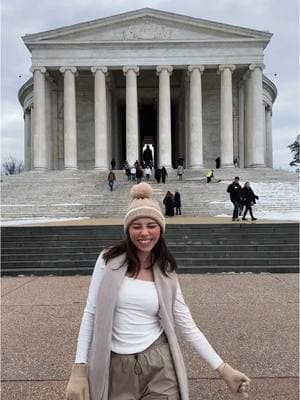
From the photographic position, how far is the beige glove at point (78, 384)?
8.87 feet

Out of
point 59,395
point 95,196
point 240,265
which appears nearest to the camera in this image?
point 59,395

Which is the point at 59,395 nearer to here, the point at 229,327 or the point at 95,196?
the point at 229,327

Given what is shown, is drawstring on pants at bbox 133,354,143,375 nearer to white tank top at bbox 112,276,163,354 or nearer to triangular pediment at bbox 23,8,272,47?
white tank top at bbox 112,276,163,354

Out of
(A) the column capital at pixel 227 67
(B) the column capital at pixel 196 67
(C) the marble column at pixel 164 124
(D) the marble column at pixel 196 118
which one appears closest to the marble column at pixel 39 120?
(C) the marble column at pixel 164 124

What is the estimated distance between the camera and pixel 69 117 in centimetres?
4884

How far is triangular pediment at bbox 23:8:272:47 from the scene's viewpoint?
48.9 meters

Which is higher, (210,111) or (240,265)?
(210,111)

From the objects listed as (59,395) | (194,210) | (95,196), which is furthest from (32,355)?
(95,196)

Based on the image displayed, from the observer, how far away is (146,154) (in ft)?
245

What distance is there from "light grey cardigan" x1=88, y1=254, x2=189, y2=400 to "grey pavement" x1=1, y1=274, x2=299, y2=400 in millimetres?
1895

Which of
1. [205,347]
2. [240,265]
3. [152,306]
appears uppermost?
[152,306]

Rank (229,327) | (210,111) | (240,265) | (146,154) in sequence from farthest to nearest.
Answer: (146,154) < (210,111) < (240,265) < (229,327)

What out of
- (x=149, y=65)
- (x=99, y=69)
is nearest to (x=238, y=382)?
(x=149, y=65)

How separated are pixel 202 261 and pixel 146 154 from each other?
61841mm
